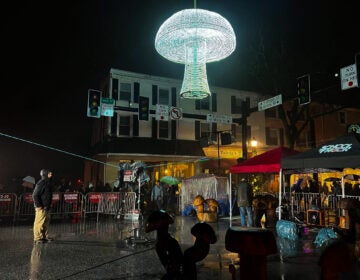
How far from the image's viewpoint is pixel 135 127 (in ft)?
89.7

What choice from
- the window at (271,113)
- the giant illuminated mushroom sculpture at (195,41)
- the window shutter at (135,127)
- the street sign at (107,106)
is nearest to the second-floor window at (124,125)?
the window shutter at (135,127)

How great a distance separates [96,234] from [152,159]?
17317 mm

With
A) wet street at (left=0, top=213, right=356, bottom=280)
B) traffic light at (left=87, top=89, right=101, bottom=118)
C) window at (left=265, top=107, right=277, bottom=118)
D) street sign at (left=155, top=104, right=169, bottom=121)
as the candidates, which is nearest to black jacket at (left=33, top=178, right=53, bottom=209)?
wet street at (left=0, top=213, right=356, bottom=280)

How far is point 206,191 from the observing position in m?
16.4

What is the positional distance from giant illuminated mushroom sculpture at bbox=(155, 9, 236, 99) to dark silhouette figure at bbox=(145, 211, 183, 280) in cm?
578

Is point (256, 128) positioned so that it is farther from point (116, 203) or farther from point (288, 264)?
point (288, 264)

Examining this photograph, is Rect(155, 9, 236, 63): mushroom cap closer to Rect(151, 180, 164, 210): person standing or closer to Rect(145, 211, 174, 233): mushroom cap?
Rect(145, 211, 174, 233): mushroom cap

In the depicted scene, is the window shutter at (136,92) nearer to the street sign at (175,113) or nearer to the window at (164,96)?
the window at (164,96)

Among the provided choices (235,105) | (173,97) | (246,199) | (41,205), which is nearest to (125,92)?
(173,97)

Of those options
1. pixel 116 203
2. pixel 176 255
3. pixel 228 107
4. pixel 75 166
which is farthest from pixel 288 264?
pixel 75 166

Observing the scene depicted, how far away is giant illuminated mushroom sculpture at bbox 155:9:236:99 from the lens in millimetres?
7504

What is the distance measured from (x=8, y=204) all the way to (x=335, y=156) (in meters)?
13.0

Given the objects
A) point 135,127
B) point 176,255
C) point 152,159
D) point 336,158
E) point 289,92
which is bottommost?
point 176,255

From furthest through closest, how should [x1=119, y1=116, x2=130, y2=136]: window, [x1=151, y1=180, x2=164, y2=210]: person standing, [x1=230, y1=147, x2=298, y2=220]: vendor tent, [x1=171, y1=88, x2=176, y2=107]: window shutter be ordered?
1. [x1=171, y1=88, x2=176, y2=107]: window shutter
2. [x1=119, y1=116, x2=130, y2=136]: window
3. [x1=151, y1=180, x2=164, y2=210]: person standing
4. [x1=230, y1=147, x2=298, y2=220]: vendor tent
